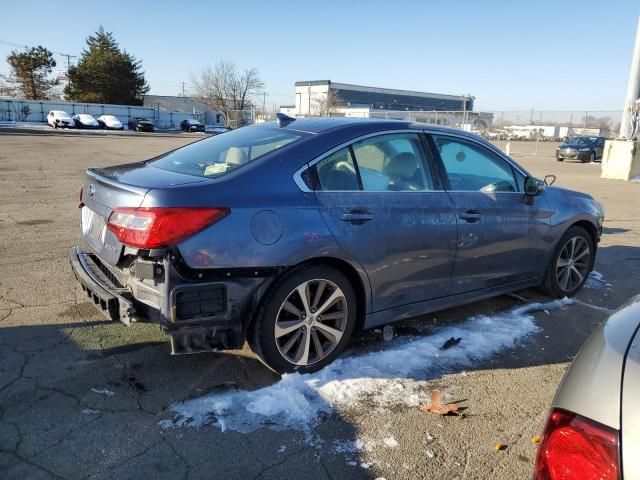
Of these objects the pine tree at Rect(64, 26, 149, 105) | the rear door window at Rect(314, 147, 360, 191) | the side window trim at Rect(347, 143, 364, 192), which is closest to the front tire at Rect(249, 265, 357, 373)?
the rear door window at Rect(314, 147, 360, 191)

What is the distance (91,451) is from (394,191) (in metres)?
2.46

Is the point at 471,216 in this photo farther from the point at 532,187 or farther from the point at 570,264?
the point at 570,264

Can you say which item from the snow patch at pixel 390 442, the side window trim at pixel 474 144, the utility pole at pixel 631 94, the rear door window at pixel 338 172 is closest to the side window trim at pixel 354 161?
the rear door window at pixel 338 172

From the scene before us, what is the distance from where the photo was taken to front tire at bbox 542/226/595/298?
4984mm

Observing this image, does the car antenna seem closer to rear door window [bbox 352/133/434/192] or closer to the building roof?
rear door window [bbox 352/133/434/192]

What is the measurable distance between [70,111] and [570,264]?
6099 centimetres

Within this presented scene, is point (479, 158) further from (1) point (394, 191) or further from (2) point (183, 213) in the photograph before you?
(2) point (183, 213)

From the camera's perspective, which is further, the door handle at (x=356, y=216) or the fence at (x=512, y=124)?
the fence at (x=512, y=124)

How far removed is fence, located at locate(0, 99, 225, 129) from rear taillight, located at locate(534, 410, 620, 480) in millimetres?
59591

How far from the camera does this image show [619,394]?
1.34m

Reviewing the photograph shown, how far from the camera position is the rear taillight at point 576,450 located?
1.28 m

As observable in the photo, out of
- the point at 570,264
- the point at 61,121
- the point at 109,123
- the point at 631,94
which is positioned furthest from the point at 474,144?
the point at 109,123

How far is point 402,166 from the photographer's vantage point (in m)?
3.85

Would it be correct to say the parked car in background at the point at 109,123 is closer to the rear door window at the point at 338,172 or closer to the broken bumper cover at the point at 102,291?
the broken bumper cover at the point at 102,291
